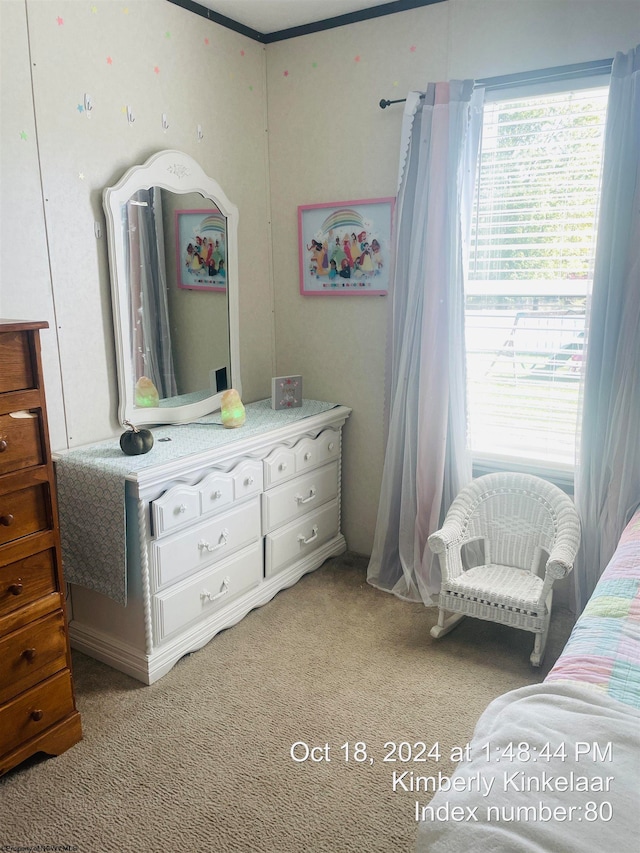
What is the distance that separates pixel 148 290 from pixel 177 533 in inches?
39.3

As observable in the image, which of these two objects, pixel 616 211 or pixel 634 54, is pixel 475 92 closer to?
pixel 634 54

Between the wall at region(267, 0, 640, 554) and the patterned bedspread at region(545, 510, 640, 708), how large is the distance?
160cm

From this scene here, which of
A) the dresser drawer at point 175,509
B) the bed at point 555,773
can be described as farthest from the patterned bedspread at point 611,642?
the dresser drawer at point 175,509

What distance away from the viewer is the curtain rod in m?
2.38

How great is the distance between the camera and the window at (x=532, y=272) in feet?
8.33

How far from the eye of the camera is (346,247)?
311 centimetres

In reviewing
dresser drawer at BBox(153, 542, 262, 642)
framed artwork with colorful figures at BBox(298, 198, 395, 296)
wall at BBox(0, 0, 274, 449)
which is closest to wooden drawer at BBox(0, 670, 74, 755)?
dresser drawer at BBox(153, 542, 262, 642)

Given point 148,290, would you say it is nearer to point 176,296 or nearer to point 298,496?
point 176,296

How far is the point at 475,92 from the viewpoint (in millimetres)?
2596

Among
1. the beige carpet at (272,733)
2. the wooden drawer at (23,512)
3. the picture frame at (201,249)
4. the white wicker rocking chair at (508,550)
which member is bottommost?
the beige carpet at (272,733)

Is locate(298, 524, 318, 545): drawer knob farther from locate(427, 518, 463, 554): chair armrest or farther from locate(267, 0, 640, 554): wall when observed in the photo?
locate(427, 518, 463, 554): chair armrest

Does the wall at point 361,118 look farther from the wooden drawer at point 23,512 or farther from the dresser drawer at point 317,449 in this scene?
the wooden drawer at point 23,512

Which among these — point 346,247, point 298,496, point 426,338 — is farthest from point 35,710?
point 346,247

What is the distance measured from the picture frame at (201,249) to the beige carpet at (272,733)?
4.92ft
